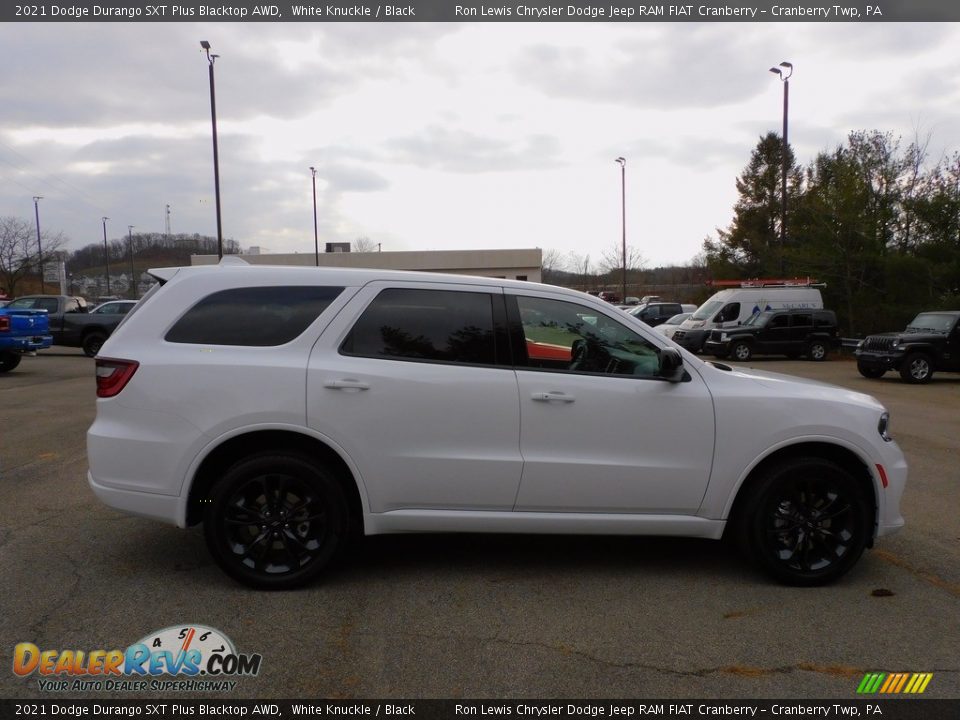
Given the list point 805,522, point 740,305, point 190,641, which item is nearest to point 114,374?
point 190,641

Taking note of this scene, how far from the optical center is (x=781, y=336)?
24.6 metres

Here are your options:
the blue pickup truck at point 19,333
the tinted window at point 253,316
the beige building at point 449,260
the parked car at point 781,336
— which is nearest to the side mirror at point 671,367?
the tinted window at point 253,316

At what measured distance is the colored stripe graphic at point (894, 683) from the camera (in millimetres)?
3381

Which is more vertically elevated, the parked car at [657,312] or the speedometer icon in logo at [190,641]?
the parked car at [657,312]

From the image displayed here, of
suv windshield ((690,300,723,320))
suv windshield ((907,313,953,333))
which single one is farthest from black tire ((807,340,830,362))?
suv windshield ((907,313,953,333))

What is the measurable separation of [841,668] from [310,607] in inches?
106

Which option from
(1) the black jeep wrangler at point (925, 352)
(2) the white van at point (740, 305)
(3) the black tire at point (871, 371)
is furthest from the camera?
(2) the white van at point (740, 305)

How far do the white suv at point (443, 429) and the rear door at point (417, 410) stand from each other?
0.4 inches

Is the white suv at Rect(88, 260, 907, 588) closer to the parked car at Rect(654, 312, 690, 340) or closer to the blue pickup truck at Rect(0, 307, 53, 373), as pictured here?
the blue pickup truck at Rect(0, 307, 53, 373)

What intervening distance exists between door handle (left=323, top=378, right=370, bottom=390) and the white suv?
13 millimetres

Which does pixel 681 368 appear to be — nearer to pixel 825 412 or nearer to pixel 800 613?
pixel 825 412

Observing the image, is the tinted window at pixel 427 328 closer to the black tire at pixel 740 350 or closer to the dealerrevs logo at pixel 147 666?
the dealerrevs logo at pixel 147 666

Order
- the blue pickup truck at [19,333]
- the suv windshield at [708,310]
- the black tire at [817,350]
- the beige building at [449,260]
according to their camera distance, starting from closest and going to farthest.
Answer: the blue pickup truck at [19,333] → the black tire at [817,350] → the suv windshield at [708,310] → the beige building at [449,260]
